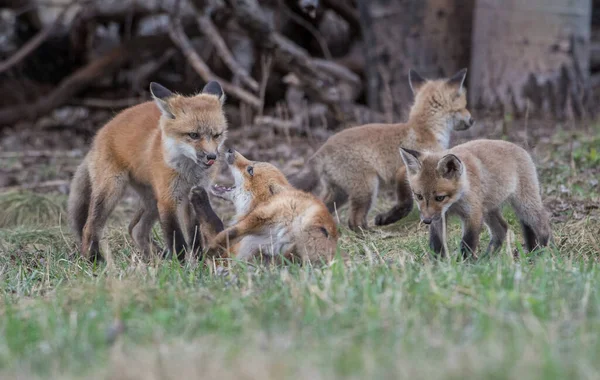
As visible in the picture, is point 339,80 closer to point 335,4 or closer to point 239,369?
point 335,4

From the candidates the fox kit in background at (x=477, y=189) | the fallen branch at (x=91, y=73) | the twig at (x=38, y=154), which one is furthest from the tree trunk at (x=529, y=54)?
the twig at (x=38, y=154)

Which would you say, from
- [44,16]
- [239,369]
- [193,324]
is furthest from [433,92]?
[44,16]

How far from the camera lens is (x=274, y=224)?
5.76 meters

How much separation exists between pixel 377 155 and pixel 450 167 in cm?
205

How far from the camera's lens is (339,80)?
44.3 ft

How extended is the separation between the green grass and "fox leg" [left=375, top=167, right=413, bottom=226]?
216 centimetres

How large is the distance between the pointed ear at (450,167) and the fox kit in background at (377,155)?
5.71 feet

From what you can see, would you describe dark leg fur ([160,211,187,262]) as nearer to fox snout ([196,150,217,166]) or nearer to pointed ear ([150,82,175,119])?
fox snout ([196,150,217,166])

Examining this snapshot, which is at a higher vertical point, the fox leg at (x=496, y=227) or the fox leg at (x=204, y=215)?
the fox leg at (x=204, y=215)

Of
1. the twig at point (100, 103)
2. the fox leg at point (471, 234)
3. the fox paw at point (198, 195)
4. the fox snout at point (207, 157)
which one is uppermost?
the fox snout at point (207, 157)

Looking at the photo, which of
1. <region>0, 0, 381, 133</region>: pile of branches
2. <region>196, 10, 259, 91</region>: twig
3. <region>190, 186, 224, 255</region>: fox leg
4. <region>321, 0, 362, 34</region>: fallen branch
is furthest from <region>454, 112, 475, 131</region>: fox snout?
<region>321, 0, 362, 34</region>: fallen branch

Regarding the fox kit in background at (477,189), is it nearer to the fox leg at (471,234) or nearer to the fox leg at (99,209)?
the fox leg at (471,234)

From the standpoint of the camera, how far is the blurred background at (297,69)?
454 inches

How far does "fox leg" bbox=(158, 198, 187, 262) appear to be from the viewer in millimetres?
6438
